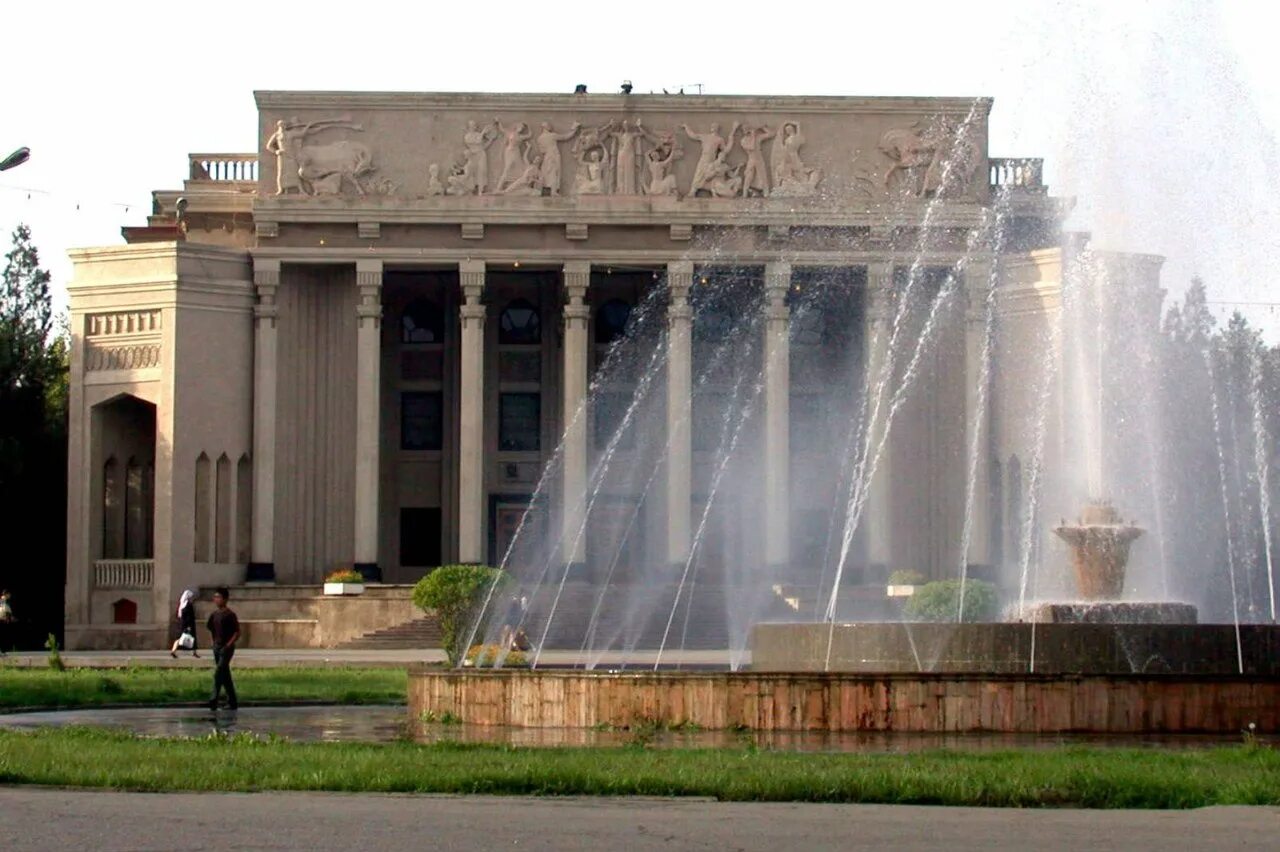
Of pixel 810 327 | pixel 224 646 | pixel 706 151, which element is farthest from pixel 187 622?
pixel 224 646

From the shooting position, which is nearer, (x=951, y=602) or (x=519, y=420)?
(x=951, y=602)

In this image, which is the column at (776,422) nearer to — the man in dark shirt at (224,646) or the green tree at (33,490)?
the green tree at (33,490)

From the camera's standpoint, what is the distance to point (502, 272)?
176 feet

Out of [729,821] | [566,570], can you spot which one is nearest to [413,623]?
[566,570]

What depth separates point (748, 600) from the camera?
48781mm

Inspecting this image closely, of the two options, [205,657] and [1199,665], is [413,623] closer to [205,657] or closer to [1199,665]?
[205,657]

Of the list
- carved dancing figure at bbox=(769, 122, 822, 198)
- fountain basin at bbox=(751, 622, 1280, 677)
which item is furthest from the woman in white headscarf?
fountain basin at bbox=(751, 622, 1280, 677)

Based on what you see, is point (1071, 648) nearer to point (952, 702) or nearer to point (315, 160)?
point (952, 702)

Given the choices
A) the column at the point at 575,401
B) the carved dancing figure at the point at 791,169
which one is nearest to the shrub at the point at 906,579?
the column at the point at 575,401

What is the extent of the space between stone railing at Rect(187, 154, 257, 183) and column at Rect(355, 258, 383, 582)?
16.0 feet

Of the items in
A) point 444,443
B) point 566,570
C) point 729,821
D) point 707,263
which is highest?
point 707,263

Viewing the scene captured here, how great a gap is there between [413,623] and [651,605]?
207 inches

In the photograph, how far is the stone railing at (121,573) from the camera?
1956 inches

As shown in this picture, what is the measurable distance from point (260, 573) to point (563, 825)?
3898 centimetres
